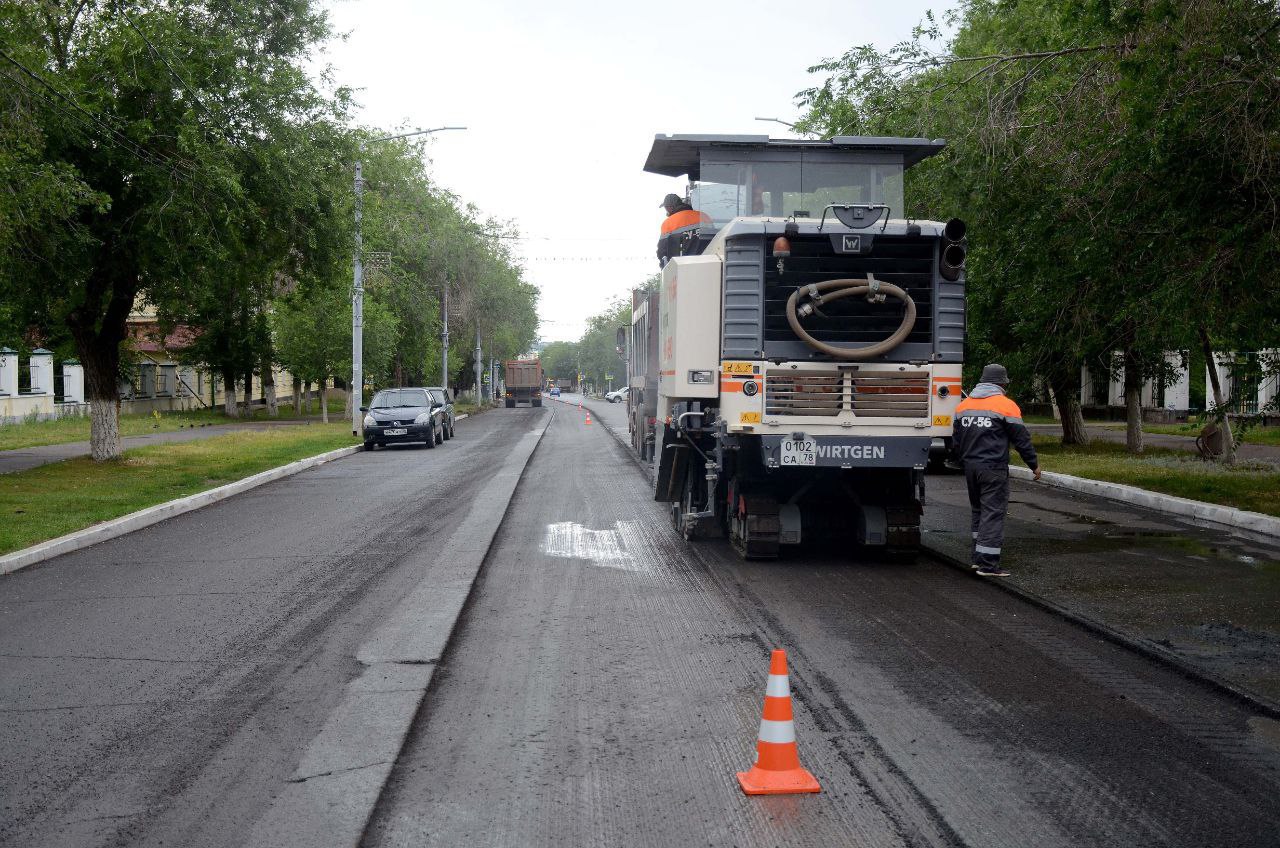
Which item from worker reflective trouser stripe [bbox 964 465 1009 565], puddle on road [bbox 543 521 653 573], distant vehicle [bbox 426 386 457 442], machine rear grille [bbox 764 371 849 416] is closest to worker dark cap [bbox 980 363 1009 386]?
worker reflective trouser stripe [bbox 964 465 1009 565]

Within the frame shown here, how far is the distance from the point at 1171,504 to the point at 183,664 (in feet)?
41.7

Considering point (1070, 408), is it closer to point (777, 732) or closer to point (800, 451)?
point (800, 451)

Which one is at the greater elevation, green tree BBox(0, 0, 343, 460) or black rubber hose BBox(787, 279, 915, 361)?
green tree BBox(0, 0, 343, 460)

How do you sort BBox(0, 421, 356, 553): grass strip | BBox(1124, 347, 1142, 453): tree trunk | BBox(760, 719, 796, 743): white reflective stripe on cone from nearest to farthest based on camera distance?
BBox(760, 719, 796, 743): white reflective stripe on cone
BBox(0, 421, 356, 553): grass strip
BBox(1124, 347, 1142, 453): tree trunk

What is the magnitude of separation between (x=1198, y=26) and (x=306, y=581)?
32.6 feet

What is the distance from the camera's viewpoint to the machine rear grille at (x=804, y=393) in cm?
993

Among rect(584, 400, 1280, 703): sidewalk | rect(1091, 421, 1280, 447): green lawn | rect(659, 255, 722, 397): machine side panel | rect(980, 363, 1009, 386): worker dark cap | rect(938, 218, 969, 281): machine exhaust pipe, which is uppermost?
rect(938, 218, 969, 281): machine exhaust pipe

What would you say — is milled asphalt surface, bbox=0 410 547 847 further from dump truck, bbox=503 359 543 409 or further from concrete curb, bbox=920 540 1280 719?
dump truck, bbox=503 359 543 409

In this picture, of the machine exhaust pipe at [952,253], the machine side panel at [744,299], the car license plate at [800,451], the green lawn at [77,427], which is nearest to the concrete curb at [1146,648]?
the car license plate at [800,451]

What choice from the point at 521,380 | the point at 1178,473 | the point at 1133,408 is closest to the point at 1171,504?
the point at 1178,473

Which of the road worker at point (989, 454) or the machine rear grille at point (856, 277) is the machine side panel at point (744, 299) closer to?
the machine rear grille at point (856, 277)

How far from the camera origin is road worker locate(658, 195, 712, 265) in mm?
11906

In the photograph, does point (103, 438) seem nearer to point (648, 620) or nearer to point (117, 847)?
point (648, 620)

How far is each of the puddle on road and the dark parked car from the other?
16366mm
